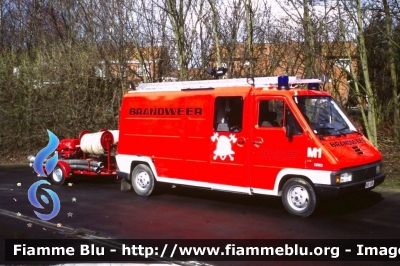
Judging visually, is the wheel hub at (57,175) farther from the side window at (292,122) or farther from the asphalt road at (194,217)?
the side window at (292,122)

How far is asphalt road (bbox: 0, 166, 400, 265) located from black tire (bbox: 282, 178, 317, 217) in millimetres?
163

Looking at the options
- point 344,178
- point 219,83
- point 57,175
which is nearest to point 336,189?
point 344,178

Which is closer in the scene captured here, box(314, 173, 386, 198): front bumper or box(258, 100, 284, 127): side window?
box(314, 173, 386, 198): front bumper

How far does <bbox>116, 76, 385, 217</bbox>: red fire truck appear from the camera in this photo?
9633 mm

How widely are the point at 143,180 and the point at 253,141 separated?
3295mm

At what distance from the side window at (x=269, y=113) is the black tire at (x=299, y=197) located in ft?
3.81

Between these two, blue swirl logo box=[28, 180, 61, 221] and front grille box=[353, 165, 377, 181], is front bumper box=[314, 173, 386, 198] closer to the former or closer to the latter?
front grille box=[353, 165, 377, 181]

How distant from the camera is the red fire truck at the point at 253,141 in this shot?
9.63 meters

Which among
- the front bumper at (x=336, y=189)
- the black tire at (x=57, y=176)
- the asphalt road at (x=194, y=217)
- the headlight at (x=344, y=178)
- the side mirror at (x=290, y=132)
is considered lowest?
the asphalt road at (x=194, y=217)

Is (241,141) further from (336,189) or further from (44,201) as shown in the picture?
(44,201)

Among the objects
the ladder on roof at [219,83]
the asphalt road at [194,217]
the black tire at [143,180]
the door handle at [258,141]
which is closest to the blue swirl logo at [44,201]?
the asphalt road at [194,217]

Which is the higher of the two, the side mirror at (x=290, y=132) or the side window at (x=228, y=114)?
the side window at (x=228, y=114)
